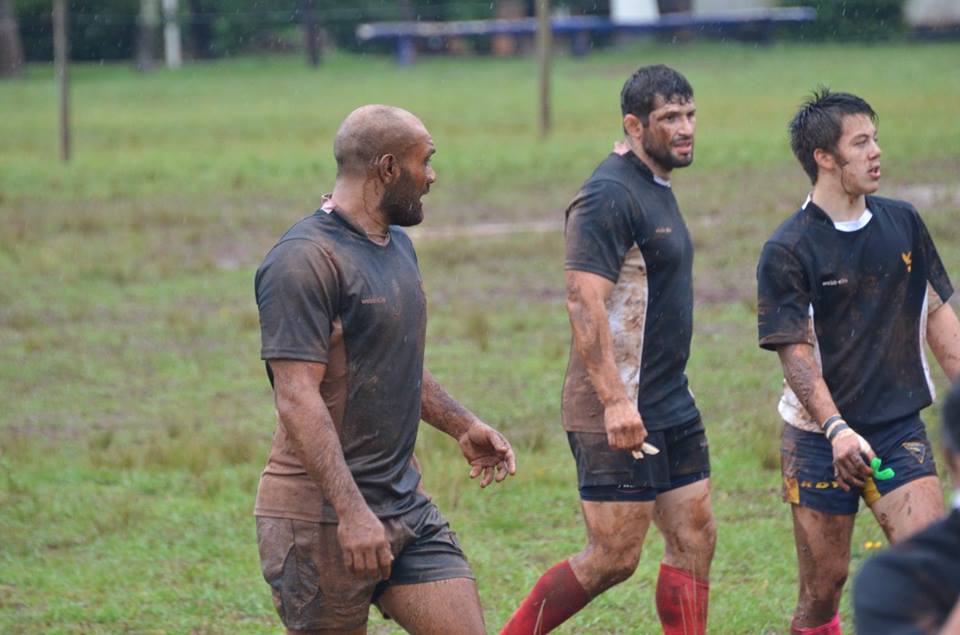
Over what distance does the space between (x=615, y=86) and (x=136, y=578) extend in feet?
106

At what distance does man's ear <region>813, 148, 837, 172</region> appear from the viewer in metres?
5.47

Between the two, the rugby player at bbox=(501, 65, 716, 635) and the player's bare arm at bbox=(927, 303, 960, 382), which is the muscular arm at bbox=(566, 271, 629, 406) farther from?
the player's bare arm at bbox=(927, 303, 960, 382)

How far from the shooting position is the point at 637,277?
5660 millimetres

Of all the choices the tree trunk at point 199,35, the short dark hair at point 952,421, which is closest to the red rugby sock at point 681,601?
the short dark hair at point 952,421

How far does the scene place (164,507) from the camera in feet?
27.6

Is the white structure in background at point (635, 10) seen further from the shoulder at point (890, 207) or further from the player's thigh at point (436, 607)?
the player's thigh at point (436, 607)

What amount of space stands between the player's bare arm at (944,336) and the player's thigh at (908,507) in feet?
1.33

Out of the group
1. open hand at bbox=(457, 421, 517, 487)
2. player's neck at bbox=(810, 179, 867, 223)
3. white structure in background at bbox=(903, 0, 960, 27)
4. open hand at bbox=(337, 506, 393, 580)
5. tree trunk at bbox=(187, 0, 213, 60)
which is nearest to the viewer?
open hand at bbox=(337, 506, 393, 580)

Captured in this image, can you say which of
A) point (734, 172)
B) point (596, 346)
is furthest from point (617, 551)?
point (734, 172)

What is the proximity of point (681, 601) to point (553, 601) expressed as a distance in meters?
0.45

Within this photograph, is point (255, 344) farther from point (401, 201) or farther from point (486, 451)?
point (401, 201)

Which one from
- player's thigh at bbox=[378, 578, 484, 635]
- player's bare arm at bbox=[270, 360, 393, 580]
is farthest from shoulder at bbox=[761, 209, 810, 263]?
player's bare arm at bbox=[270, 360, 393, 580]

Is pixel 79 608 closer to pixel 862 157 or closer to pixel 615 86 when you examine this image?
pixel 862 157

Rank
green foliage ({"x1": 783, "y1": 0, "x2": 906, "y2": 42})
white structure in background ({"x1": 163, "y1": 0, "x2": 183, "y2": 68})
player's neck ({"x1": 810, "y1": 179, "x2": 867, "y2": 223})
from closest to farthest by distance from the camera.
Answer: player's neck ({"x1": 810, "y1": 179, "x2": 867, "y2": 223}), green foliage ({"x1": 783, "y1": 0, "x2": 906, "y2": 42}), white structure in background ({"x1": 163, "y1": 0, "x2": 183, "y2": 68})
